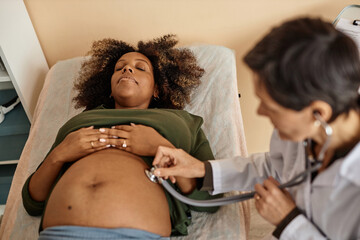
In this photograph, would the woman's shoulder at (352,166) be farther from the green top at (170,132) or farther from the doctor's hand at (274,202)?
the green top at (170,132)

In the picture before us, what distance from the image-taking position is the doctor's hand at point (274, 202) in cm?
88

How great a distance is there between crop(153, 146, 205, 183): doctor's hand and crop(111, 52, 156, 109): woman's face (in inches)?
16.0

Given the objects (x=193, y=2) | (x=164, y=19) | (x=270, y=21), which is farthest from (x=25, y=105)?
(x=270, y=21)

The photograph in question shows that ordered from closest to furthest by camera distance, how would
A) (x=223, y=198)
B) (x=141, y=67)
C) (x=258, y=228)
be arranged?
(x=223, y=198) → (x=141, y=67) → (x=258, y=228)

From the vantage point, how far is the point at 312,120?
2.29 ft

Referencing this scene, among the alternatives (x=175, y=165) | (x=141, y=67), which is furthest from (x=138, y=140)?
(x=141, y=67)

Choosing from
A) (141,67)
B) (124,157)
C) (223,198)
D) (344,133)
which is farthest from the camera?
(141,67)

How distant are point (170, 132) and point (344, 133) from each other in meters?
0.67

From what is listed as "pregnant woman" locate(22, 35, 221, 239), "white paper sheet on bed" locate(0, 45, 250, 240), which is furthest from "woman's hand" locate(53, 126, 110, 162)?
"white paper sheet on bed" locate(0, 45, 250, 240)

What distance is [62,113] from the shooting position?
5.66 feet

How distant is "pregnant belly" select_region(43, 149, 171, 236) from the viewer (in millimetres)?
945

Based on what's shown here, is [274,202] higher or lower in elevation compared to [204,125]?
higher

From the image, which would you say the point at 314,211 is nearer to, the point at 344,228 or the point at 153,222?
the point at 344,228

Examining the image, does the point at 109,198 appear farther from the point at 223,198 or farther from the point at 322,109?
the point at 322,109
